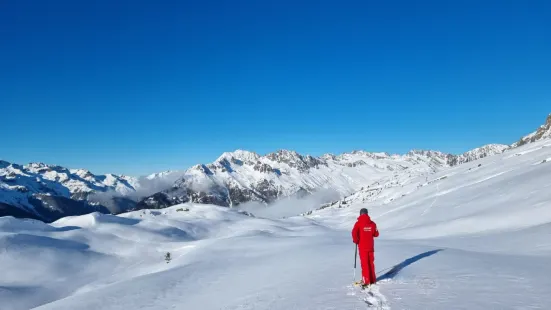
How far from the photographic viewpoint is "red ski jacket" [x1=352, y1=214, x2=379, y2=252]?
1242cm

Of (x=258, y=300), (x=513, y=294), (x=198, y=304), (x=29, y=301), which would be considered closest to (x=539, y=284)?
(x=513, y=294)

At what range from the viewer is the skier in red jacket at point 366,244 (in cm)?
1205

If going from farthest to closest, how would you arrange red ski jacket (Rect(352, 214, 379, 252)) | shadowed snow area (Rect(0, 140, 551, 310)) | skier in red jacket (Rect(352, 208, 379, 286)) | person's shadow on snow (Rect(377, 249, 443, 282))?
1. person's shadow on snow (Rect(377, 249, 443, 282))
2. red ski jacket (Rect(352, 214, 379, 252))
3. skier in red jacket (Rect(352, 208, 379, 286))
4. shadowed snow area (Rect(0, 140, 551, 310))

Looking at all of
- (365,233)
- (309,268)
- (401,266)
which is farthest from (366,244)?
(309,268)

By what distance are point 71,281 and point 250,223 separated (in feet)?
151

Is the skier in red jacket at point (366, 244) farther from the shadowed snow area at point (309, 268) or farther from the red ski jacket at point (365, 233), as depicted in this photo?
the shadowed snow area at point (309, 268)

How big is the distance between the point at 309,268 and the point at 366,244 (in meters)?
5.03

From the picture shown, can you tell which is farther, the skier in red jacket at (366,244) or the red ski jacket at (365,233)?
the red ski jacket at (365,233)

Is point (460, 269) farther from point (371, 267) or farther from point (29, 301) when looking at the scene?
point (29, 301)

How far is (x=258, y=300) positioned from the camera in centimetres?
1212

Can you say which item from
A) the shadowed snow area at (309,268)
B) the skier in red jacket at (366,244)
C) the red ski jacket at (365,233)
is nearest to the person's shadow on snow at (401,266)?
the shadowed snow area at (309,268)

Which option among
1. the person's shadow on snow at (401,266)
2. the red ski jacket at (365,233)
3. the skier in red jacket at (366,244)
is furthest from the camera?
the person's shadow on snow at (401,266)

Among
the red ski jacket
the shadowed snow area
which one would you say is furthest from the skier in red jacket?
the shadowed snow area

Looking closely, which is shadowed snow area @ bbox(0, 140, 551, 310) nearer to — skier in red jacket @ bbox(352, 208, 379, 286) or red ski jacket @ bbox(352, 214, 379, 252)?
skier in red jacket @ bbox(352, 208, 379, 286)
